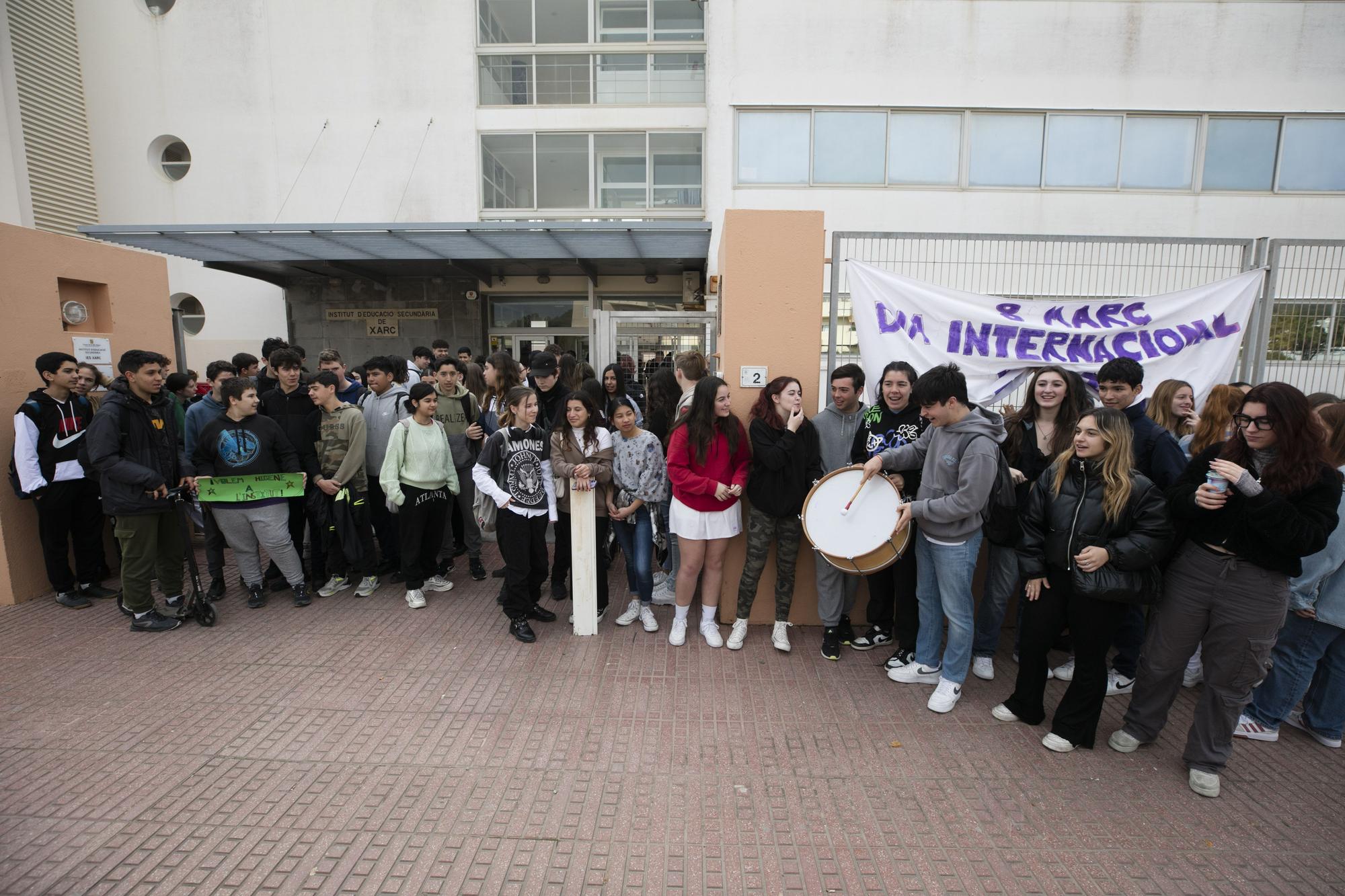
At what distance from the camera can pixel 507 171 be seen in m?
13.8

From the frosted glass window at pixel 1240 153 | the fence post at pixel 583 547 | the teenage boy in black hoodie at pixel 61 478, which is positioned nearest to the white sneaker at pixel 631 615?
the fence post at pixel 583 547

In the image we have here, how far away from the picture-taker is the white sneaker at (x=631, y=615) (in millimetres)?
4699

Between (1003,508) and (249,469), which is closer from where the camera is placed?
(1003,508)

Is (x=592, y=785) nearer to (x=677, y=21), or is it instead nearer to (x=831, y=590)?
(x=831, y=590)

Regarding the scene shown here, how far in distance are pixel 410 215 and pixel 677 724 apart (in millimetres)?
12998

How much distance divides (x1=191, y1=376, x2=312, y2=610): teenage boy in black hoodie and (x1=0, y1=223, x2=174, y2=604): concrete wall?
1.70 meters

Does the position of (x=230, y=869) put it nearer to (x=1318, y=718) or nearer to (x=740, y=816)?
(x=740, y=816)

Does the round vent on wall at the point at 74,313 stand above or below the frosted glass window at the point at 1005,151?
below

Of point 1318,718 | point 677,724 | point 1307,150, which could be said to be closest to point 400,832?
point 677,724

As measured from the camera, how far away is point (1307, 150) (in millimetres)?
11633

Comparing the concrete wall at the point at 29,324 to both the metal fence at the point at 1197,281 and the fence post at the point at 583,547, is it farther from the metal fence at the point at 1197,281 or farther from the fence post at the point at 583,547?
the metal fence at the point at 1197,281

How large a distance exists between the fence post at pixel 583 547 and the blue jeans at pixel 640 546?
0.36 meters

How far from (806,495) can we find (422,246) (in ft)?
31.1

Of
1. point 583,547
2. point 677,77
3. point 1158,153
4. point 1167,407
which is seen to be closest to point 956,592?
point 1167,407
